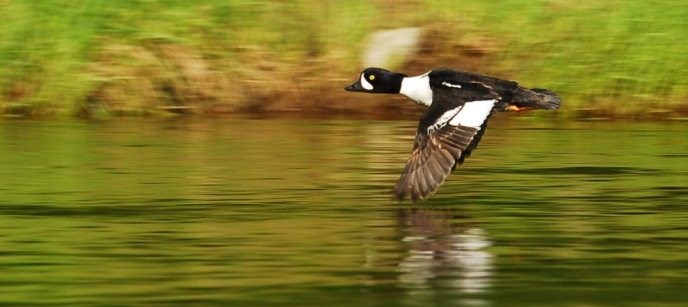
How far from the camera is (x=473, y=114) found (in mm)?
13914

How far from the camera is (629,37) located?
20.8 meters

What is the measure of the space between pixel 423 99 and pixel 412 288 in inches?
200

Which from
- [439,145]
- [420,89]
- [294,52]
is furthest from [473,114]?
[294,52]

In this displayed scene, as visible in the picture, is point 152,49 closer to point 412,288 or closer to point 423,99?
point 423,99

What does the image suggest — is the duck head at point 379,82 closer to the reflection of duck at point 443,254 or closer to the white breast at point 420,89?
the white breast at point 420,89

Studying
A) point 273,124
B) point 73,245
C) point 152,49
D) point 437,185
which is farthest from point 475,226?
point 152,49

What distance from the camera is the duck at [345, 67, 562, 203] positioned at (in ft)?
43.3

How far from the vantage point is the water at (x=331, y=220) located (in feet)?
31.9

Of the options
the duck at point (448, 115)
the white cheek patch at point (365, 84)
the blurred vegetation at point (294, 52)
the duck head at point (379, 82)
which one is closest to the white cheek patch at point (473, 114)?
the duck at point (448, 115)

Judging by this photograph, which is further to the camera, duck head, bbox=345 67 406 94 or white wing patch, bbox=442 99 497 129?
duck head, bbox=345 67 406 94

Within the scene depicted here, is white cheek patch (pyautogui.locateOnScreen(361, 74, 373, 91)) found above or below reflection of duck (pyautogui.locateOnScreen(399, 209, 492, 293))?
below

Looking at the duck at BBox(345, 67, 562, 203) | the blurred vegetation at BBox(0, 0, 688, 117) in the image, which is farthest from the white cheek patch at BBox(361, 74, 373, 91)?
the blurred vegetation at BBox(0, 0, 688, 117)

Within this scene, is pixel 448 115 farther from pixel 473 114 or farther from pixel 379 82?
pixel 379 82

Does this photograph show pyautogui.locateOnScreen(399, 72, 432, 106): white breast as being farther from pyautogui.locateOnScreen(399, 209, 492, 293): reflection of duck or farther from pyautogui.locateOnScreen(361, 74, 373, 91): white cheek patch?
pyautogui.locateOnScreen(399, 209, 492, 293): reflection of duck
